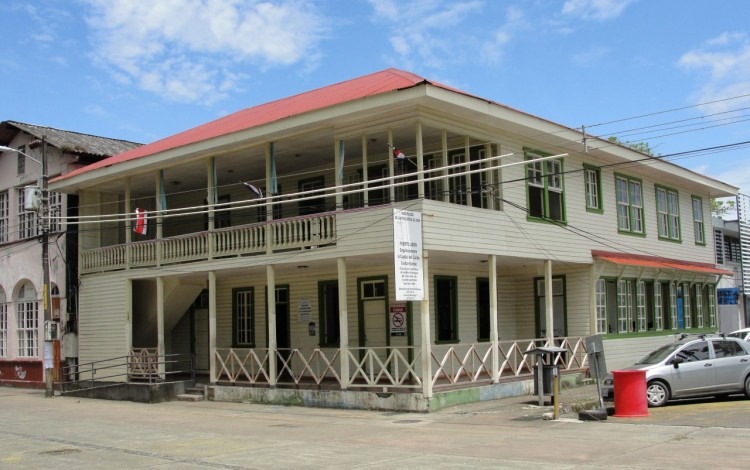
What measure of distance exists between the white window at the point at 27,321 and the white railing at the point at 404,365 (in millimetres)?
8346

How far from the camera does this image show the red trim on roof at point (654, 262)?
23828 mm

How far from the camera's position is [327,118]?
18.9 m

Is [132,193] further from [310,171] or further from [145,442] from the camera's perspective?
[145,442]

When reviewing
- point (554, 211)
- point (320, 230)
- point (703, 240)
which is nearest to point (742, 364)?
point (554, 211)

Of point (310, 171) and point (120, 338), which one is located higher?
point (310, 171)

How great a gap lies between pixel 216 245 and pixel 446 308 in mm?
6855

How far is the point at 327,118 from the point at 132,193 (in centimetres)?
1211

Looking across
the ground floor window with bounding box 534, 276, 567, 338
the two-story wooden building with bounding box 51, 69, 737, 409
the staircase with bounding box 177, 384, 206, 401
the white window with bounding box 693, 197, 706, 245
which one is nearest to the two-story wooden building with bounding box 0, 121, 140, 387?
the two-story wooden building with bounding box 51, 69, 737, 409

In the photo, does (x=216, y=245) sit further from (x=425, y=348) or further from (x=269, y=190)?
(x=425, y=348)

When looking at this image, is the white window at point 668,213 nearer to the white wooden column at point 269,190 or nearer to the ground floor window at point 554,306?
the ground floor window at point 554,306

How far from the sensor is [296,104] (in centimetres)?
2316

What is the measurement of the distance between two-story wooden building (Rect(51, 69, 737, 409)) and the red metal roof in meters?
0.16

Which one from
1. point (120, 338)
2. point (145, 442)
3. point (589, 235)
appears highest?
point (589, 235)

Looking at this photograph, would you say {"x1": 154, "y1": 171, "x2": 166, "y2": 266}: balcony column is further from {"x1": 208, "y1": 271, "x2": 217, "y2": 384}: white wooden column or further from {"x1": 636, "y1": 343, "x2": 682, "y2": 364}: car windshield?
{"x1": 636, "y1": 343, "x2": 682, "y2": 364}: car windshield
